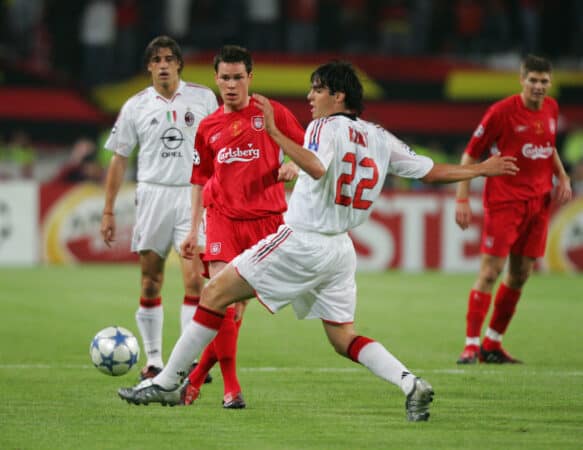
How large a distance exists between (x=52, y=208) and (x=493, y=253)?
9.33m

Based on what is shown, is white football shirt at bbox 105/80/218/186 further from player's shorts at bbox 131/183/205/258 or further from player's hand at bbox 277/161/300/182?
player's hand at bbox 277/161/300/182

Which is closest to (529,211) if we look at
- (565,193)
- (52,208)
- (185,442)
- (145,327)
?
(565,193)

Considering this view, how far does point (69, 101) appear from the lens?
22.4m

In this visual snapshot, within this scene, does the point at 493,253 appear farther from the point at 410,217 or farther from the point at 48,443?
the point at 410,217

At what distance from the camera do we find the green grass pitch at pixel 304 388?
6.02 meters

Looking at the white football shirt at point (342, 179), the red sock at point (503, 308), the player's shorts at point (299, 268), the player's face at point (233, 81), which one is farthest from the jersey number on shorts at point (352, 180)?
the red sock at point (503, 308)

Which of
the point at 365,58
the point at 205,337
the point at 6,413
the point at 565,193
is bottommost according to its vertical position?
the point at 6,413

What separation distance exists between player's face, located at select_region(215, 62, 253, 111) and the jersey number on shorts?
3.37ft

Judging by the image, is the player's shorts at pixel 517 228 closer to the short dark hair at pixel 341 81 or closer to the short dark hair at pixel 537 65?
the short dark hair at pixel 537 65

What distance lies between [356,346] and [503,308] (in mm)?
3038

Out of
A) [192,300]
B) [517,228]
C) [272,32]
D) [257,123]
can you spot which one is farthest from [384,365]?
[272,32]

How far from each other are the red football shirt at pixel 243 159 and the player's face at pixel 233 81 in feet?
0.39

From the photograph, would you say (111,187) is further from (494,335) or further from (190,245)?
(494,335)

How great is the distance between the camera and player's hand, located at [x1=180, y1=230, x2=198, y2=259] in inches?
281
